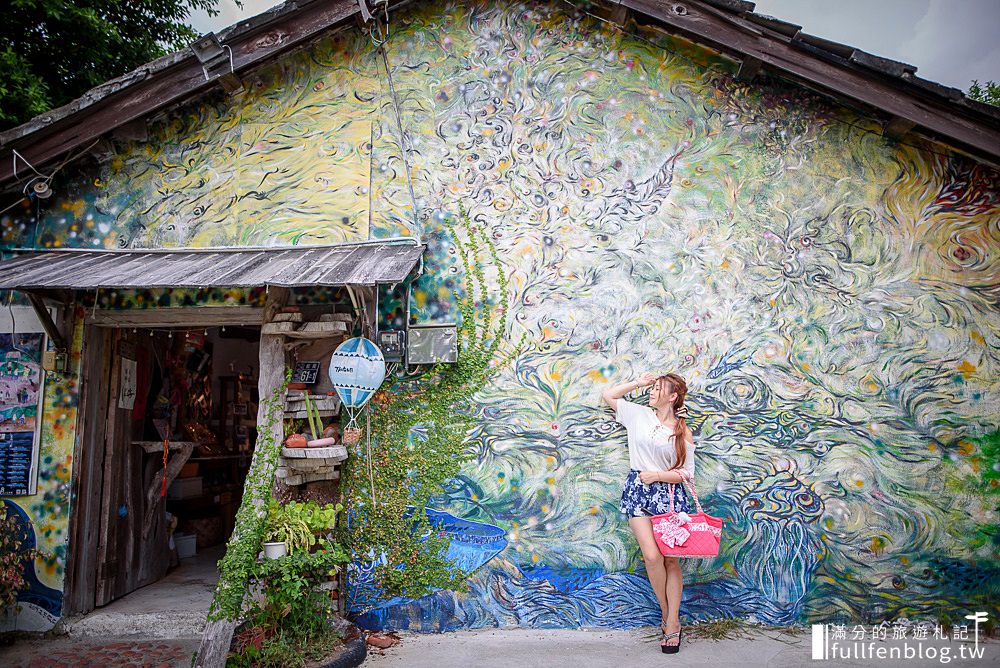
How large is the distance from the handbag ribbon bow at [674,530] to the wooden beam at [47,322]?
201 inches

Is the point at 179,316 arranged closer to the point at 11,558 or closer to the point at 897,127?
the point at 11,558

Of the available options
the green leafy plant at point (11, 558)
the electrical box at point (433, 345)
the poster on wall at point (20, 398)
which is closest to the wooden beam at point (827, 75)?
the electrical box at point (433, 345)

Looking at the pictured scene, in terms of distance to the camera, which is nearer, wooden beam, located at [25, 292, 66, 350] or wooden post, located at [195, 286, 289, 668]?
wooden post, located at [195, 286, 289, 668]

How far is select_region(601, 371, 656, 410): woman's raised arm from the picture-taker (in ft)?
16.5

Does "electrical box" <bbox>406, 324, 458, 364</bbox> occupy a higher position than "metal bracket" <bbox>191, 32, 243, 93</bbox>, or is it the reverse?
"metal bracket" <bbox>191, 32, 243, 93</bbox>

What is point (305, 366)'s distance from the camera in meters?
5.49

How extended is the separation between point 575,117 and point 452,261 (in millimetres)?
1641

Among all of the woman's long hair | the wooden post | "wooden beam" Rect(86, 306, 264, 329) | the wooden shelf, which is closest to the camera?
the woman's long hair

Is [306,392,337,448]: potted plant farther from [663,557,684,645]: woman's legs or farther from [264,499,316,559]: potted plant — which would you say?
[663,557,684,645]: woman's legs

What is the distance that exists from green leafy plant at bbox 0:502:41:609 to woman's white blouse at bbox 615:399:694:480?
15.7ft

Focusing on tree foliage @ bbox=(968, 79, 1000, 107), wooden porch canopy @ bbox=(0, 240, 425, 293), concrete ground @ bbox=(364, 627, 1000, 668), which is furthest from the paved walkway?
tree foliage @ bbox=(968, 79, 1000, 107)

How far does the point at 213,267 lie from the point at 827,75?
499cm

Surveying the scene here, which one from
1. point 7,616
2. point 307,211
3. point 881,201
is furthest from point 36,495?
point 881,201

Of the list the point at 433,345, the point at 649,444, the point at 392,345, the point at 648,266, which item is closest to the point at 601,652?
the point at 649,444
